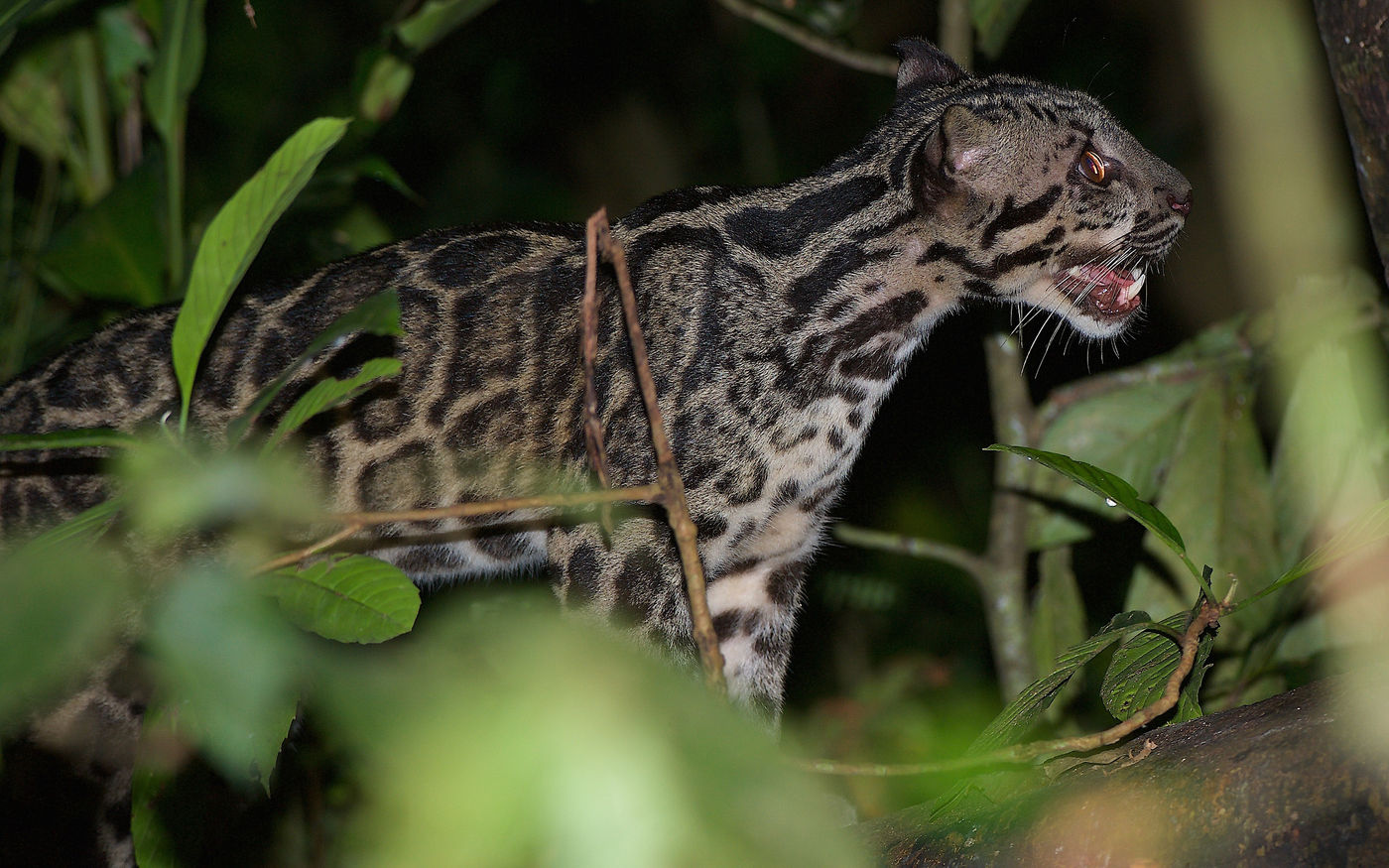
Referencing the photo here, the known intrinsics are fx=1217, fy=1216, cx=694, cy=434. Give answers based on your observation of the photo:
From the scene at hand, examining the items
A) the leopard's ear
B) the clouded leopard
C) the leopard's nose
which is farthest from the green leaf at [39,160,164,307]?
the leopard's nose

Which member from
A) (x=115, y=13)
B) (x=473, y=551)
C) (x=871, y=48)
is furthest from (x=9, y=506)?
(x=871, y=48)

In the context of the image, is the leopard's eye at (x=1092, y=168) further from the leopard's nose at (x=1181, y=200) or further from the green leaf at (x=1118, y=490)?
the green leaf at (x=1118, y=490)

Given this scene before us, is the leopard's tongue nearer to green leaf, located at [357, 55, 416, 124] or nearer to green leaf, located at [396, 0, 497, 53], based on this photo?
green leaf, located at [396, 0, 497, 53]

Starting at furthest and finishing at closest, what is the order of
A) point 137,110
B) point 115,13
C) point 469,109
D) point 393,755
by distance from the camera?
point 469,109 < point 137,110 < point 115,13 < point 393,755

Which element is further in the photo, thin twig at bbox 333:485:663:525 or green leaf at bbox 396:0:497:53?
green leaf at bbox 396:0:497:53

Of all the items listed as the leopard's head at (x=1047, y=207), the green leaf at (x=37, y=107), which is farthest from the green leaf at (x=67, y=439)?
the green leaf at (x=37, y=107)

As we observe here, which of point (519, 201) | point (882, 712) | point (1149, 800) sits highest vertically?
point (1149, 800)

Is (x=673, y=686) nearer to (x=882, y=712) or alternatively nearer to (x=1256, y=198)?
(x=1256, y=198)
